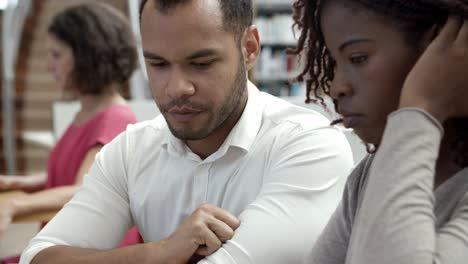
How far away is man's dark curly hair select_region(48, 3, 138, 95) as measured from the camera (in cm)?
194

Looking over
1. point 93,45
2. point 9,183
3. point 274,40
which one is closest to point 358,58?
point 93,45

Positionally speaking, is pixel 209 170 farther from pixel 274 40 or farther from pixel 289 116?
pixel 274 40

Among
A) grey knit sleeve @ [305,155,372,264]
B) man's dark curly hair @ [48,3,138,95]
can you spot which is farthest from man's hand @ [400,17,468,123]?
man's dark curly hair @ [48,3,138,95]

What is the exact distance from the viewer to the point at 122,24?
2.04 meters

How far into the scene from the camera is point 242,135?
112cm

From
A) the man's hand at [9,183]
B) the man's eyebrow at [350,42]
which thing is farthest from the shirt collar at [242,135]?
the man's hand at [9,183]

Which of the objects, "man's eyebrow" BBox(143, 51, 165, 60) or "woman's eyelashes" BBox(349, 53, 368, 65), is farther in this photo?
"man's eyebrow" BBox(143, 51, 165, 60)

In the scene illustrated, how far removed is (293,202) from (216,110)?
0.67 ft

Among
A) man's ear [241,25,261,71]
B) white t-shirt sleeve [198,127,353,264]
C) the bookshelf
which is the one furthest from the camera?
the bookshelf

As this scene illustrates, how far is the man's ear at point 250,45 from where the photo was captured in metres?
1.18

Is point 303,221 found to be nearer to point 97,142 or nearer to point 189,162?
point 189,162

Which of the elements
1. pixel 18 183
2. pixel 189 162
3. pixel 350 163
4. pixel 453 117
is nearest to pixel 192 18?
pixel 189 162

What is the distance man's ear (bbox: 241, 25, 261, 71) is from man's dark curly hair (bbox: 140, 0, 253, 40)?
0.01 m

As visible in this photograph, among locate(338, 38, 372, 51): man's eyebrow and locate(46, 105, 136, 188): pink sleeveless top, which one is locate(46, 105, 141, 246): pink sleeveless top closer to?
locate(46, 105, 136, 188): pink sleeveless top
